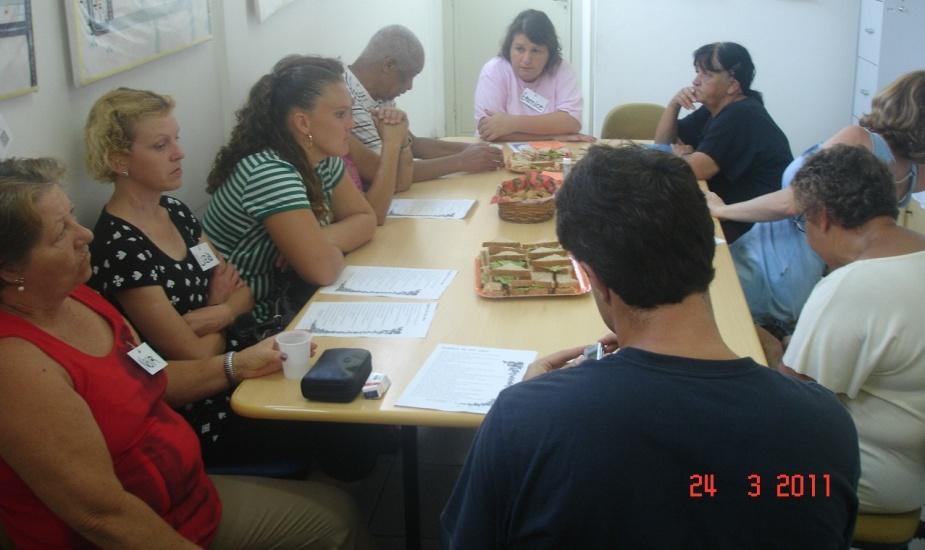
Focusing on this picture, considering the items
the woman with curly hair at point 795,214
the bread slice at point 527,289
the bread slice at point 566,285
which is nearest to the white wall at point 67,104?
the bread slice at point 527,289

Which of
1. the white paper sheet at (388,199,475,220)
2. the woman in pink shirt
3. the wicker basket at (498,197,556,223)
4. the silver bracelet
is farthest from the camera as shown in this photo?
the woman in pink shirt

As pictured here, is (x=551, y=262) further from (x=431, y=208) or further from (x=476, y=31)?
(x=476, y=31)

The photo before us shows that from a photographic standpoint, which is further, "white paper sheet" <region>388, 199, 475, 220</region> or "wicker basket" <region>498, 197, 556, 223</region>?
"white paper sheet" <region>388, 199, 475, 220</region>

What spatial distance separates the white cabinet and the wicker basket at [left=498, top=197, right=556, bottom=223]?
3.45m

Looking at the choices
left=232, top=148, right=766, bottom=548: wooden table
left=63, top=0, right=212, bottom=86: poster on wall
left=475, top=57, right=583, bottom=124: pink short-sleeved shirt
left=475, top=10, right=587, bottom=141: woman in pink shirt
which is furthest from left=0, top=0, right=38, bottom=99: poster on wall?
left=475, top=57, right=583, bottom=124: pink short-sleeved shirt

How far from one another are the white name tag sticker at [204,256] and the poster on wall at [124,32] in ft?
1.58

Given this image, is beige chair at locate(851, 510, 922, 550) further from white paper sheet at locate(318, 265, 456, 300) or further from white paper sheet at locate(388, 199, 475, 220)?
white paper sheet at locate(388, 199, 475, 220)

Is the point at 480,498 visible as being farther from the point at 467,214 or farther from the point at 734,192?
the point at 734,192

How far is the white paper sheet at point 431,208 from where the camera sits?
306cm

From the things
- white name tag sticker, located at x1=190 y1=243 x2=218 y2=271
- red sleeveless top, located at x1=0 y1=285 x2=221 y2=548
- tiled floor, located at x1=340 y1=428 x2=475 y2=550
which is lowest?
tiled floor, located at x1=340 y1=428 x2=475 y2=550

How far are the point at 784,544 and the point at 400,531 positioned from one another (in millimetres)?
1735

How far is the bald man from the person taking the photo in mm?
3260

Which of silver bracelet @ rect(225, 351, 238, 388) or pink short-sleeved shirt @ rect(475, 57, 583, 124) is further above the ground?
pink short-sleeved shirt @ rect(475, 57, 583, 124)

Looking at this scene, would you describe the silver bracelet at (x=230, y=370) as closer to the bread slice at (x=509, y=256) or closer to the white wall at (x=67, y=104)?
the white wall at (x=67, y=104)
